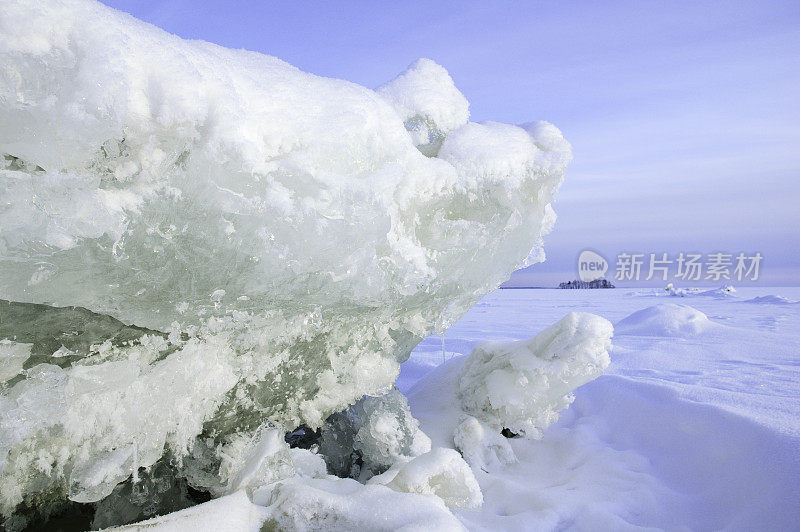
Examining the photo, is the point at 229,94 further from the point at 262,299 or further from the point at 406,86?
the point at 406,86

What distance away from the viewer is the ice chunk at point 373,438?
6.83 ft

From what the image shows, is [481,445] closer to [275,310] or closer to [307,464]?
[307,464]

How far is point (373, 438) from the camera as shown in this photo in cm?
209

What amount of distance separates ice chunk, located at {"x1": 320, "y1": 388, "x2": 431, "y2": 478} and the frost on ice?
40 centimetres

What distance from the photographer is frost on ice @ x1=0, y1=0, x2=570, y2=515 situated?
108cm

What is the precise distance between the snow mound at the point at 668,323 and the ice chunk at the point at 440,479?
5007 millimetres

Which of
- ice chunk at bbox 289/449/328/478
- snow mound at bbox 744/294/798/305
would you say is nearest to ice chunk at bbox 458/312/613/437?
ice chunk at bbox 289/449/328/478

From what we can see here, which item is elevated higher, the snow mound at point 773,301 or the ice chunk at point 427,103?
the ice chunk at point 427,103

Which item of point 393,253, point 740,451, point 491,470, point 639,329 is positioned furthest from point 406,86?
point 639,329

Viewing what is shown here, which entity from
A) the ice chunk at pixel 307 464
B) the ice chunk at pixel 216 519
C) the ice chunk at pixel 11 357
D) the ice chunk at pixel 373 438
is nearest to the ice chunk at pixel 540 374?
the ice chunk at pixel 373 438

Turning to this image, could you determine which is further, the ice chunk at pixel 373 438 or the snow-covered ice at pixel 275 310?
the ice chunk at pixel 373 438

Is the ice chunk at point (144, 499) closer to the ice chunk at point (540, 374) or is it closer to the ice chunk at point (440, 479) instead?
the ice chunk at point (440, 479)

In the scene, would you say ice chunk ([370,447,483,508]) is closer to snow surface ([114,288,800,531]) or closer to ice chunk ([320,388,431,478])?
snow surface ([114,288,800,531])

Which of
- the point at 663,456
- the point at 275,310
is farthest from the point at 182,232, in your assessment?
the point at 663,456
